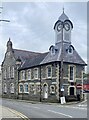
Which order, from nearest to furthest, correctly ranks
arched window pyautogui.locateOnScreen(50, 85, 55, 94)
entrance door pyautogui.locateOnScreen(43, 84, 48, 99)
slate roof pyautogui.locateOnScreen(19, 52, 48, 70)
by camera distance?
arched window pyautogui.locateOnScreen(50, 85, 55, 94) < entrance door pyautogui.locateOnScreen(43, 84, 48, 99) < slate roof pyautogui.locateOnScreen(19, 52, 48, 70)

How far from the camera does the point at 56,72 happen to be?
3981 cm

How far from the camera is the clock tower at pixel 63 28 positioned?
43.4 metres

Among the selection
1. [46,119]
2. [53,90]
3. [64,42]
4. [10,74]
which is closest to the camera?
[46,119]

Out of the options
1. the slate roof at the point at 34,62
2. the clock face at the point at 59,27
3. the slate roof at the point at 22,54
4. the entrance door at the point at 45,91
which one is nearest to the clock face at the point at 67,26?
the clock face at the point at 59,27

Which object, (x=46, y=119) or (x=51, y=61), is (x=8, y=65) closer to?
(x=51, y=61)

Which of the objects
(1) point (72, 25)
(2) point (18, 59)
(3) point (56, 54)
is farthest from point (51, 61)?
(2) point (18, 59)

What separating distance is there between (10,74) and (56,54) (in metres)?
18.5

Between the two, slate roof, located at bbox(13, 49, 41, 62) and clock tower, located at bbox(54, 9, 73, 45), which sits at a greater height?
clock tower, located at bbox(54, 9, 73, 45)

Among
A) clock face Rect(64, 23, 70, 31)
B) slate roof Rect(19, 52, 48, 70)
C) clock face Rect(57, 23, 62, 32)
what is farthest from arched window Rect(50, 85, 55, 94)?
clock face Rect(64, 23, 70, 31)

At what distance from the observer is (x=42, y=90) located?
43.4 metres

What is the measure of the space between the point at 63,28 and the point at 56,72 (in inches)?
312

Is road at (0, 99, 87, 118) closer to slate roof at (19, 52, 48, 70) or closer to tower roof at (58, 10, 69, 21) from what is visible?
slate roof at (19, 52, 48, 70)

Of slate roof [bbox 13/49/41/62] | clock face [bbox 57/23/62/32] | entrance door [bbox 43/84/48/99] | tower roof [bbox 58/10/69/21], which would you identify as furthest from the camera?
slate roof [bbox 13/49/41/62]

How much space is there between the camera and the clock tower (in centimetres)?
4341
